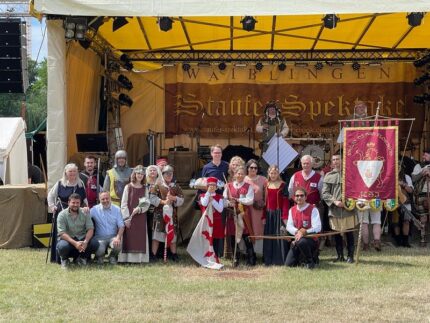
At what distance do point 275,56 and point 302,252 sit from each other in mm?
6421

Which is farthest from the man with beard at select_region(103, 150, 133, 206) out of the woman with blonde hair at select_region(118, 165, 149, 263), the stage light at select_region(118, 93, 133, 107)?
the stage light at select_region(118, 93, 133, 107)

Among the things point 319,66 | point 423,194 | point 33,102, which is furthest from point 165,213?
point 33,102

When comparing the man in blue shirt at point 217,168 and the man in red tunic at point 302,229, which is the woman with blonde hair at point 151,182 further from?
the man in red tunic at point 302,229

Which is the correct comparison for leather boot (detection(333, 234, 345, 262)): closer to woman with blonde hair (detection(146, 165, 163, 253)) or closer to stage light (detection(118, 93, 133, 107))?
woman with blonde hair (detection(146, 165, 163, 253))

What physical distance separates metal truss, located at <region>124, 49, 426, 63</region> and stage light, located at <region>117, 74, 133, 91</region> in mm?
516

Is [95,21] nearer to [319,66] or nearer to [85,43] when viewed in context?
[85,43]

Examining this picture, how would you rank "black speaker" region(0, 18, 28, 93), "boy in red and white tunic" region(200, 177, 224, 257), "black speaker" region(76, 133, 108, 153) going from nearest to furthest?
1. "boy in red and white tunic" region(200, 177, 224, 257)
2. "black speaker" region(76, 133, 108, 153)
3. "black speaker" region(0, 18, 28, 93)

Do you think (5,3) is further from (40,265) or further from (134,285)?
(134,285)

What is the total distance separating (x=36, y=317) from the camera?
506 cm

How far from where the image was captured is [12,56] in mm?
11297

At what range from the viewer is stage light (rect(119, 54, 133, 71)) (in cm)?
1238

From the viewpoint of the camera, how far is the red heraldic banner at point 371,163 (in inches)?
291

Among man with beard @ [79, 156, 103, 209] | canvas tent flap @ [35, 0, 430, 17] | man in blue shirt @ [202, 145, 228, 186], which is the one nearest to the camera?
man in blue shirt @ [202, 145, 228, 186]

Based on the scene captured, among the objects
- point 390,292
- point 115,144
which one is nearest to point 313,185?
point 390,292
